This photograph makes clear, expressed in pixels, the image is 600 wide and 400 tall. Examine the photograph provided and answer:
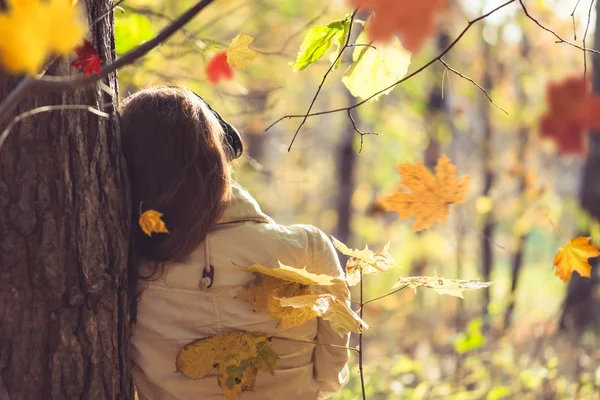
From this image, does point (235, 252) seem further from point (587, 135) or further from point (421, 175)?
→ point (587, 135)

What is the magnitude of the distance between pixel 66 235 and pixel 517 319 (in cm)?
560

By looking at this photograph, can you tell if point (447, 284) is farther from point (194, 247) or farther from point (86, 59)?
point (86, 59)

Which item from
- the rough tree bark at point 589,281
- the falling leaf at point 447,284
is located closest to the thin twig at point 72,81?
the falling leaf at point 447,284

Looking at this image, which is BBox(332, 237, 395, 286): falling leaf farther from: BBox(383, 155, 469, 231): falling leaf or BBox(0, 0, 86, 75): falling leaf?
BBox(0, 0, 86, 75): falling leaf

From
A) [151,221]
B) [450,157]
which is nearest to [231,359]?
[151,221]

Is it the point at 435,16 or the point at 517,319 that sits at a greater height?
the point at 435,16

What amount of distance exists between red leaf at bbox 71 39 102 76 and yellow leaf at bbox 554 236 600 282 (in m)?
1.37

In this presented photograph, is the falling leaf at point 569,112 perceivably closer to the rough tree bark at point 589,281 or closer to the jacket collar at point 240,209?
the rough tree bark at point 589,281

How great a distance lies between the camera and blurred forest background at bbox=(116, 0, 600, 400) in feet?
11.8

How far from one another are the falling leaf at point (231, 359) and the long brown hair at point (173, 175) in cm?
24

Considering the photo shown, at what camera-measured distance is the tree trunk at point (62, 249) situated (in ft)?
4.86

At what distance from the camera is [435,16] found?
3.22 ft

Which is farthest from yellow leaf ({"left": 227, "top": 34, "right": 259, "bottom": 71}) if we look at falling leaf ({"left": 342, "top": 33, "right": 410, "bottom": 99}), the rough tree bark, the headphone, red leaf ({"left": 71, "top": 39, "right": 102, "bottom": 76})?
the rough tree bark

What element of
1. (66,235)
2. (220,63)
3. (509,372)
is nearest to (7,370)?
(66,235)
